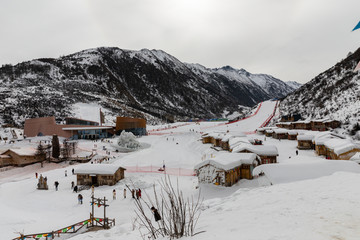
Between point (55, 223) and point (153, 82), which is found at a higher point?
point (153, 82)

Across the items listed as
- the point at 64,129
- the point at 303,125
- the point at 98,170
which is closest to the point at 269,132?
the point at 303,125

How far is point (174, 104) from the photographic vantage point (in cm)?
17750

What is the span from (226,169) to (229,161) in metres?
1.43

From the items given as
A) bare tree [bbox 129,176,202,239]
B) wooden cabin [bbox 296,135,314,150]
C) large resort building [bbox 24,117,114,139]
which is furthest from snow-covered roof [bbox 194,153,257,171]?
large resort building [bbox 24,117,114,139]

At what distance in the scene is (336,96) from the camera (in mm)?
57188

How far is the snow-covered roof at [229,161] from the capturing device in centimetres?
1911

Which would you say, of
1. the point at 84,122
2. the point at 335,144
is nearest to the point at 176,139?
the point at 84,122

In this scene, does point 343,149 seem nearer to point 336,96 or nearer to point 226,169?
point 226,169

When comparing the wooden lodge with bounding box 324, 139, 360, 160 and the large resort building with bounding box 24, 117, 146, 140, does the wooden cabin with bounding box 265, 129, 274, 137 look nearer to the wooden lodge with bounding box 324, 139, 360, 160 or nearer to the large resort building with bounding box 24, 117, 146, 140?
the wooden lodge with bounding box 324, 139, 360, 160

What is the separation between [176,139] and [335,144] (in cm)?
3782

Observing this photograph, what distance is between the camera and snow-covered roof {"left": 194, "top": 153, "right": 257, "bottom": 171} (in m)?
19.1

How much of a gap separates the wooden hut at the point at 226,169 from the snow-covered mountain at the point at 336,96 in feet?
108

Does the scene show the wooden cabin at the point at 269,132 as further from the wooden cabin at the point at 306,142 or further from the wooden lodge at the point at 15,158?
the wooden lodge at the point at 15,158

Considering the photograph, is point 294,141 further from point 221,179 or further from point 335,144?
point 221,179
